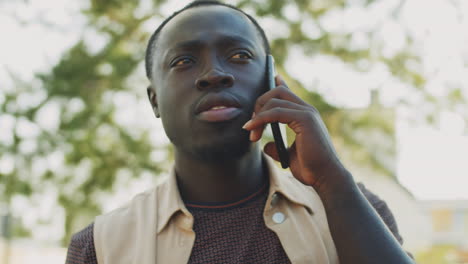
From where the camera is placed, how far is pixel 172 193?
6.58ft

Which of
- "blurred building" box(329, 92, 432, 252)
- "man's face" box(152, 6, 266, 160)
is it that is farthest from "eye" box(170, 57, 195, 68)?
"blurred building" box(329, 92, 432, 252)

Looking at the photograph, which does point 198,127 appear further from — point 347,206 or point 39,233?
point 39,233

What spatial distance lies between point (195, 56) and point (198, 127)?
285 millimetres

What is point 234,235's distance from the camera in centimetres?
186

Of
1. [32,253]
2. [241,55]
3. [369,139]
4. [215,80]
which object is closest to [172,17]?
[241,55]

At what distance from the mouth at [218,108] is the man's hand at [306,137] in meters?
0.09

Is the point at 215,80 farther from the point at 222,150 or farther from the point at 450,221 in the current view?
the point at 450,221

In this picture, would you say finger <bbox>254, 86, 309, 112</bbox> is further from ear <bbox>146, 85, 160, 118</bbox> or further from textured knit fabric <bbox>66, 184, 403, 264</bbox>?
ear <bbox>146, 85, 160, 118</bbox>

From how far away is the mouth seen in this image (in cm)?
178

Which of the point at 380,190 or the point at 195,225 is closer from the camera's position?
the point at 195,225

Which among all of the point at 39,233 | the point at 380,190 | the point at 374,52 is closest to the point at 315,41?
the point at 374,52

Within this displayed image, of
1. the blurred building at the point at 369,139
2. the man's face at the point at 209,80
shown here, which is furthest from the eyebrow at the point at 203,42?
the blurred building at the point at 369,139

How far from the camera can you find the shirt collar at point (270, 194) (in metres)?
1.92

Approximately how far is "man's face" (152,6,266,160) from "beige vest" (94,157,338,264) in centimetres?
23
